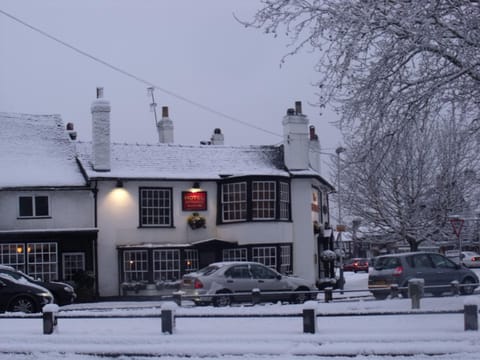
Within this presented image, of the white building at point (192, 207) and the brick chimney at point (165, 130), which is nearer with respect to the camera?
the white building at point (192, 207)

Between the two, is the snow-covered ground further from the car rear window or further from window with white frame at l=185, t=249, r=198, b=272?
window with white frame at l=185, t=249, r=198, b=272

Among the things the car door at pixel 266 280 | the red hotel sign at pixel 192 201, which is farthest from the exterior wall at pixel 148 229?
the car door at pixel 266 280

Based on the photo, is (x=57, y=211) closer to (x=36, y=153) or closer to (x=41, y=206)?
(x=41, y=206)

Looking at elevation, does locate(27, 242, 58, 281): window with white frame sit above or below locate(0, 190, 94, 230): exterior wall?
below

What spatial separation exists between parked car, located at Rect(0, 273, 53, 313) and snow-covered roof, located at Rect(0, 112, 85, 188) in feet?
34.8

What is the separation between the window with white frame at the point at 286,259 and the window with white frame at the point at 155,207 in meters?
5.27

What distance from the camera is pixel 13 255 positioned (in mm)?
32719

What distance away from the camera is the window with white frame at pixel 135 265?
3425cm

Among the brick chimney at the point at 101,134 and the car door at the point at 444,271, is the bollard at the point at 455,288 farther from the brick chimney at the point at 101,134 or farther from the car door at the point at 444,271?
the brick chimney at the point at 101,134

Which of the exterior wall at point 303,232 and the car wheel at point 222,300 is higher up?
the exterior wall at point 303,232

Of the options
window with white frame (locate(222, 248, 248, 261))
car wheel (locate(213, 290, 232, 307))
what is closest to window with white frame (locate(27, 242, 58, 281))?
window with white frame (locate(222, 248, 248, 261))

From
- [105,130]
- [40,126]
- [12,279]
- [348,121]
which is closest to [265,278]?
[12,279]

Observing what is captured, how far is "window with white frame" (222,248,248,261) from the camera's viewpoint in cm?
3550

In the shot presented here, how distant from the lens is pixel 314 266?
3700cm
